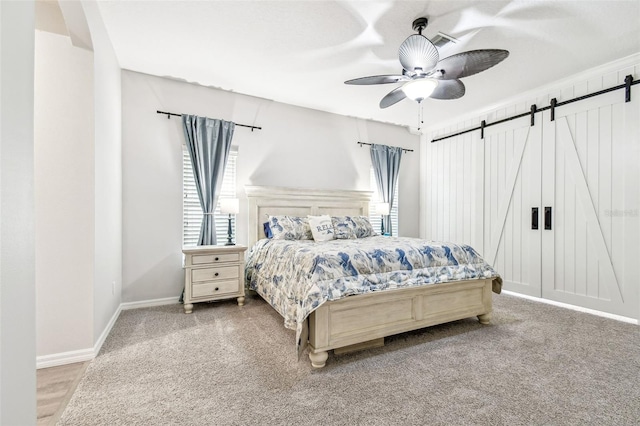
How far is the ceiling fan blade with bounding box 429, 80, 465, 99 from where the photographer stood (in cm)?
254

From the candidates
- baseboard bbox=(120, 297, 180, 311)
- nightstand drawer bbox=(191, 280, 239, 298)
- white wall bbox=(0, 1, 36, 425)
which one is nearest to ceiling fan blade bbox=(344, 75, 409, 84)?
white wall bbox=(0, 1, 36, 425)

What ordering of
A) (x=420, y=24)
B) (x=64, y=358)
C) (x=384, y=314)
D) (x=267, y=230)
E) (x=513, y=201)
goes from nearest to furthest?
1. (x=64, y=358)
2. (x=384, y=314)
3. (x=420, y=24)
4. (x=267, y=230)
5. (x=513, y=201)

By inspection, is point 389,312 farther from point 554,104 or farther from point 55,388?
point 554,104

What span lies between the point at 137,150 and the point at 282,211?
Result: 1.93m

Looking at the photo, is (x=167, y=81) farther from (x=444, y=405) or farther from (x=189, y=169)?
(x=444, y=405)

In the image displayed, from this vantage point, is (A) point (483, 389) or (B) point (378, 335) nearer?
(A) point (483, 389)

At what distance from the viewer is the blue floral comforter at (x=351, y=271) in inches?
83.5

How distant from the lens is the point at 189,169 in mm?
3693

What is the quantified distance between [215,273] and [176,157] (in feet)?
5.16

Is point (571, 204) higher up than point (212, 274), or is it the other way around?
point (571, 204)

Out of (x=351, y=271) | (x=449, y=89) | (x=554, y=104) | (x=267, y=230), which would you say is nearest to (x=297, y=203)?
(x=267, y=230)

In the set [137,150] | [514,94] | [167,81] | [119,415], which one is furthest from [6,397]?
[514,94]

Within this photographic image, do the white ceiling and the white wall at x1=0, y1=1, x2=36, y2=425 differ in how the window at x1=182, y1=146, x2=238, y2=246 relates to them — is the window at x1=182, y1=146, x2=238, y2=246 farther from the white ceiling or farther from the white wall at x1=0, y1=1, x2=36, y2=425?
the white wall at x1=0, y1=1, x2=36, y2=425

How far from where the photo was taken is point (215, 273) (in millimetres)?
3248
